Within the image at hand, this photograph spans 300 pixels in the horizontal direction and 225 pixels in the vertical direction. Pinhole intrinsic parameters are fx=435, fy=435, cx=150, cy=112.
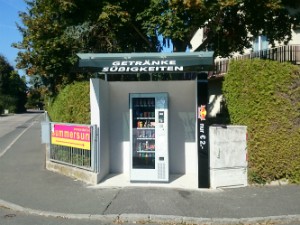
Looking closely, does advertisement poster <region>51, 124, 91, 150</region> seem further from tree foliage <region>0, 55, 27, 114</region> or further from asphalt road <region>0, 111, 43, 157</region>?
tree foliage <region>0, 55, 27, 114</region>

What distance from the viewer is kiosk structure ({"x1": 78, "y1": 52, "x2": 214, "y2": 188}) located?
9.44 meters

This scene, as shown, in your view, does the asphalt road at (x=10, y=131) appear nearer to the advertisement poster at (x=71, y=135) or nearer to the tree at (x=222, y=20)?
the advertisement poster at (x=71, y=135)

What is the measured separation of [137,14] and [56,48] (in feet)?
14.7

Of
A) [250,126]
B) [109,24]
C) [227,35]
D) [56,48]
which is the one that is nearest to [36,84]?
[56,48]

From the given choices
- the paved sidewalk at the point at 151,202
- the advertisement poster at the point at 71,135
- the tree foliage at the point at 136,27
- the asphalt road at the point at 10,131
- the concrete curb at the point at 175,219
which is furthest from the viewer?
the asphalt road at the point at 10,131

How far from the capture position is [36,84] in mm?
25422

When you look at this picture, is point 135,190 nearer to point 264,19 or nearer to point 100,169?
point 100,169

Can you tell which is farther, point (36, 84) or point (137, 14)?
point (36, 84)

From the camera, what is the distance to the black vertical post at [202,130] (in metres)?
9.35

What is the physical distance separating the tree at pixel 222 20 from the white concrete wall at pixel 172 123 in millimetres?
2712

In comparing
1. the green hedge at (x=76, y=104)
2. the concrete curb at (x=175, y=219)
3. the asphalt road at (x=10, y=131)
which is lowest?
the concrete curb at (x=175, y=219)

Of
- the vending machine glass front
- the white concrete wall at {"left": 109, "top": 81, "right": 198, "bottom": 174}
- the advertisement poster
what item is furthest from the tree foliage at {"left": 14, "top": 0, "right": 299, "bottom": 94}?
the vending machine glass front

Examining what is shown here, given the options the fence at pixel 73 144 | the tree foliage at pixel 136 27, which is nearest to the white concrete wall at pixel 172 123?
the fence at pixel 73 144

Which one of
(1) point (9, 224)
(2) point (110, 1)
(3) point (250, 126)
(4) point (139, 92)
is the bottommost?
(1) point (9, 224)
